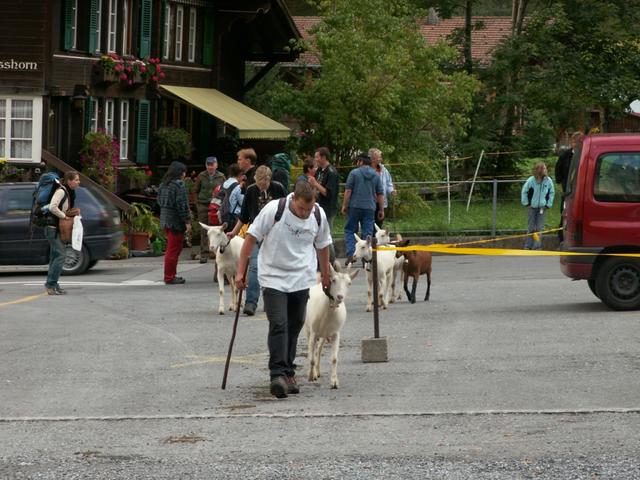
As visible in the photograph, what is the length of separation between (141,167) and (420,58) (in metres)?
7.26

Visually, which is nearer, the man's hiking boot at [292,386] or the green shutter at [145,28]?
the man's hiking boot at [292,386]

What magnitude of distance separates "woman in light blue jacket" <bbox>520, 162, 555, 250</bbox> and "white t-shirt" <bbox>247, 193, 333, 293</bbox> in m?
14.6

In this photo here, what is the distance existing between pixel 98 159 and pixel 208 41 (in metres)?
8.48

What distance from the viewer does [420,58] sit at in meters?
36.5

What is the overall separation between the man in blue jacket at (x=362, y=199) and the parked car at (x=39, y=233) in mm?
5204

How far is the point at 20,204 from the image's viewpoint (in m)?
24.8

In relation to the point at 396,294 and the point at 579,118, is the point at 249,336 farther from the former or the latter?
the point at 579,118

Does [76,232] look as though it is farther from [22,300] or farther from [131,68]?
[131,68]

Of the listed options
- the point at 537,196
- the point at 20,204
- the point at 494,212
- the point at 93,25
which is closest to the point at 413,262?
the point at 537,196

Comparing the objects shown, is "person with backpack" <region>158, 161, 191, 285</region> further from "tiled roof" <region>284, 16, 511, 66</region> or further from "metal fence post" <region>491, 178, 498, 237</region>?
"tiled roof" <region>284, 16, 511, 66</region>

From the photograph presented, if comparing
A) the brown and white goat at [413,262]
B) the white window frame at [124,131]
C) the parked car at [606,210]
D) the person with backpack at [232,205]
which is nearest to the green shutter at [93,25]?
the white window frame at [124,131]

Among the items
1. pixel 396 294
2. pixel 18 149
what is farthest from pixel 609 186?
pixel 18 149

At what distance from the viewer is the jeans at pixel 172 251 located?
2166 centimetres

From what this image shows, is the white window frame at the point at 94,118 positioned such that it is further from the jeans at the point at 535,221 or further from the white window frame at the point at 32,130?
the jeans at the point at 535,221
